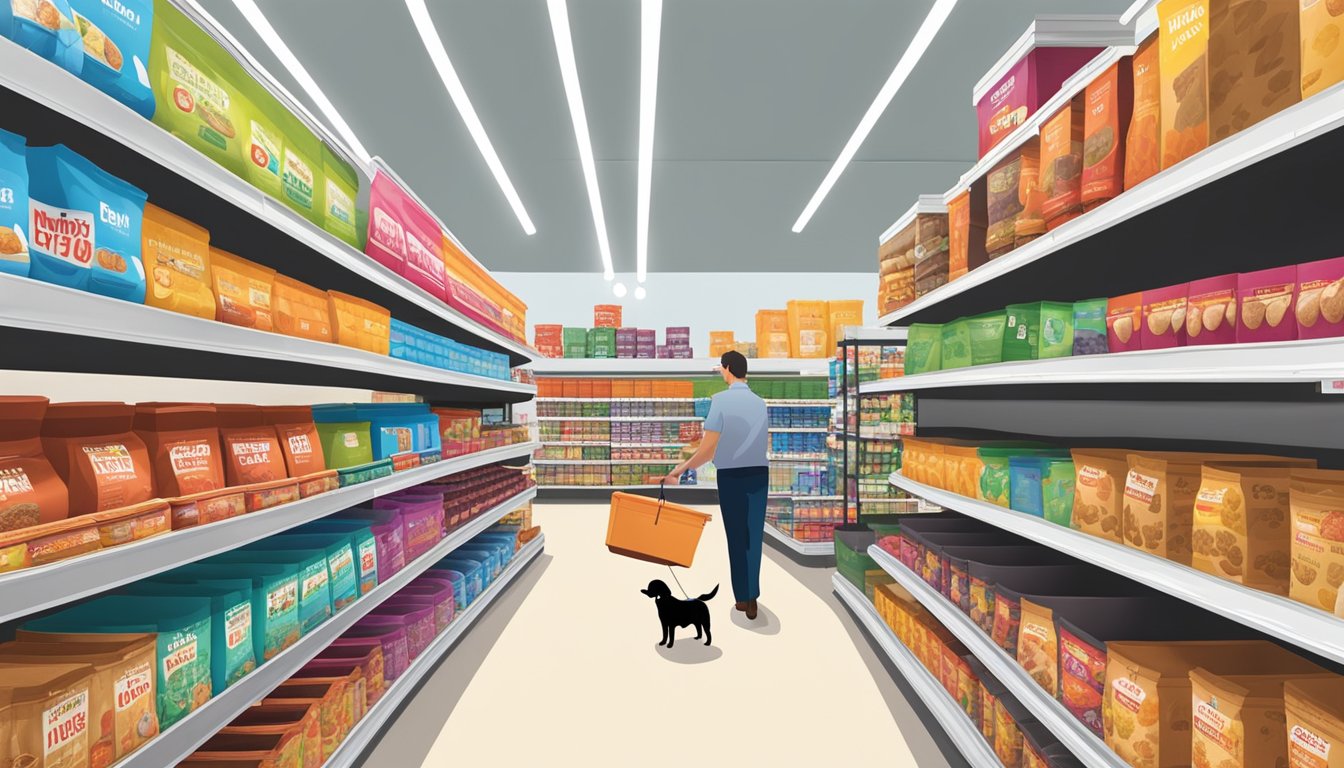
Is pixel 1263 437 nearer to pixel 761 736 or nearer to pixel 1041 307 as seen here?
pixel 1041 307

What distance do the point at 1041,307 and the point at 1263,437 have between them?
30.2 inches

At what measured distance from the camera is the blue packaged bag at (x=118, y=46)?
3.92ft

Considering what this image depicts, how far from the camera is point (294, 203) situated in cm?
202

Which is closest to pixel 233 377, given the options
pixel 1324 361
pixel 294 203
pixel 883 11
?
pixel 294 203

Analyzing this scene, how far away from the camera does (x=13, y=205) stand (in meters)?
1.03

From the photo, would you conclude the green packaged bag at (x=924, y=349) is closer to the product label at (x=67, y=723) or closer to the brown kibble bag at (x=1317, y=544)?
the brown kibble bag at (x=1317, y=544)

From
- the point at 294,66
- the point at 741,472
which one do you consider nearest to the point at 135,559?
the point at 741,472

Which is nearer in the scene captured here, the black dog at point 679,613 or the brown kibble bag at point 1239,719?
the brown kibble bag at point 1239,719

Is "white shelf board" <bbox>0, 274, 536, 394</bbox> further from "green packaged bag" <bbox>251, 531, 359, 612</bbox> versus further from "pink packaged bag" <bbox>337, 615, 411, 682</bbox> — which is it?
"pink packaged bag" <bbox>337, 615, 411, 682</bbox>

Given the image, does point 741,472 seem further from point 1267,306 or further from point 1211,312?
point 1267,306

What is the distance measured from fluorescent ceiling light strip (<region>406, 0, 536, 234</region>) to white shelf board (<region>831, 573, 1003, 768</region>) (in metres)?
4.63

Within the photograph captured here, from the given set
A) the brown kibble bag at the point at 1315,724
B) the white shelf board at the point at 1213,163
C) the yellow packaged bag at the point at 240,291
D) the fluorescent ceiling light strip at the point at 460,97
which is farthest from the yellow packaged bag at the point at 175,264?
the fluorescent ceiling light strip at the point at 460,97

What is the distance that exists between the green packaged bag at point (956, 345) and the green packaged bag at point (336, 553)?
2531mm

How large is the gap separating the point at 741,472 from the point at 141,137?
3.40 metres
